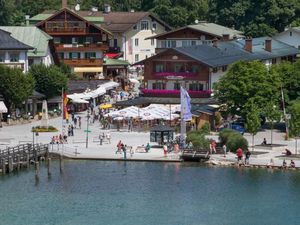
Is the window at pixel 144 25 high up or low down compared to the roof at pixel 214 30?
up

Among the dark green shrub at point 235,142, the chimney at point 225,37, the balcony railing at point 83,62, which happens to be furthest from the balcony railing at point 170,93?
the balcony railing at point 83,62

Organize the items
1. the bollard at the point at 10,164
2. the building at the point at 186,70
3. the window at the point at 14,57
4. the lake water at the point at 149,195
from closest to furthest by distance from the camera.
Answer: the lake water at the point at 149,195 < the bollard at the point at 10,164 < the building at the point at 186,70 < the window at the point at 14,57

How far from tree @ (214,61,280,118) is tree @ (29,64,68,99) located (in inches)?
759

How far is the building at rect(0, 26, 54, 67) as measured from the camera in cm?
12838

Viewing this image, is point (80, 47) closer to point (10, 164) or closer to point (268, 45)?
point (268, 45)

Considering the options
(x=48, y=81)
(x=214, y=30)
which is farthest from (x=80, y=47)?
(x=48, y=81)

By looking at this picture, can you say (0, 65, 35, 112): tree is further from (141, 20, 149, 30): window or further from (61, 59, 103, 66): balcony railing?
(141, 20, 149, 30): window

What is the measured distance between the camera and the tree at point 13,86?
111 meters

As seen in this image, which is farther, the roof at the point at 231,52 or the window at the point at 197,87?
the roof at the point at 231,52

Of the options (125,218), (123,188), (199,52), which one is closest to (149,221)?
(125,218)

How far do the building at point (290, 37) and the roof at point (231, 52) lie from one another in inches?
186

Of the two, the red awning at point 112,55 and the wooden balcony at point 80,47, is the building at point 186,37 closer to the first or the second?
the wooden balcony at point 80,47

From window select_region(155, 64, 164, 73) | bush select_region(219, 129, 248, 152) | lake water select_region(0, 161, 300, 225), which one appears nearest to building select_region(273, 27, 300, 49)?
window select_region(155, 64, 164, 73)

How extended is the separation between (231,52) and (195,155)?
1454 inches
